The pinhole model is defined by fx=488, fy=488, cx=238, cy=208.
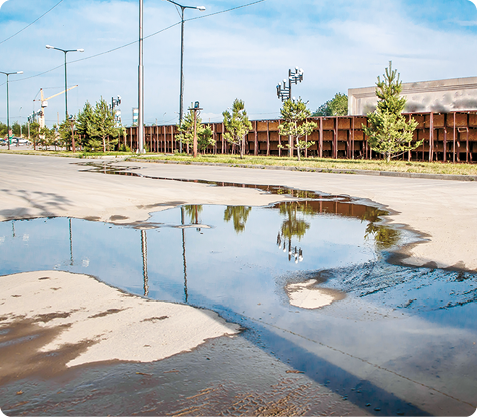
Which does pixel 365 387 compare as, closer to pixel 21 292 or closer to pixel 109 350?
pixel 109 350

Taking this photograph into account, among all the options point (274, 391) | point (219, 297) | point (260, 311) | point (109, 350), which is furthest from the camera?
point (219, 297)

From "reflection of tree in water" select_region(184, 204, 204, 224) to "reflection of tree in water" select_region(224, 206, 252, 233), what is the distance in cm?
55

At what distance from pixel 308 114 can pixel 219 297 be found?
100 ft

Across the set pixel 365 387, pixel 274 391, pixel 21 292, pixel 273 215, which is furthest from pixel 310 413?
pixel 273 215

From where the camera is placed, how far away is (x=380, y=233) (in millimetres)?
7785

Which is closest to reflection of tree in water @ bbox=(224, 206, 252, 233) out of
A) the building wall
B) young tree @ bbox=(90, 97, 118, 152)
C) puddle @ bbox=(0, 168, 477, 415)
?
puddle @ bbox=(0, 168, 477, 415)

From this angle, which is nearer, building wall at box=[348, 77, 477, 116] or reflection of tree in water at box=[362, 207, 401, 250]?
reflection of tree in water at box=[362, 207, 401, 250]

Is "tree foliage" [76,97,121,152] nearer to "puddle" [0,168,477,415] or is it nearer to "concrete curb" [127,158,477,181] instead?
"concrete curb" [127,158,477,181]

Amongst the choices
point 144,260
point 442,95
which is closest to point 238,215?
point 144,260

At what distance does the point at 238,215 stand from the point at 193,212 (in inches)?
37.4

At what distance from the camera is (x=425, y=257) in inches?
243

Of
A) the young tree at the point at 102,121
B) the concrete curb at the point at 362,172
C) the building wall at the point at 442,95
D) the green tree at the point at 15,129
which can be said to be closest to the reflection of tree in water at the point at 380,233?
the concrete curb at the point at 362,172

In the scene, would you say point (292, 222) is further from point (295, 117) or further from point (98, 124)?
point (98, 124)

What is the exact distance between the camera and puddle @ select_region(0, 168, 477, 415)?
3.18 m
